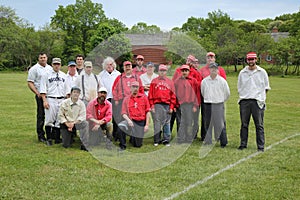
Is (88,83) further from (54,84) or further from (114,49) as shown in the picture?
(114,49)

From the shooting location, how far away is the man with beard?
7.95m

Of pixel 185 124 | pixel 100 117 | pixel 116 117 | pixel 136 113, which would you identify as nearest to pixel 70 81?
pixel 100 117

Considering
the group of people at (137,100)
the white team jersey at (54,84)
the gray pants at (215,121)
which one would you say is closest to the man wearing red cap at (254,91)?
the group of people at (137,100)

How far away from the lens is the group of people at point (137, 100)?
794 cm

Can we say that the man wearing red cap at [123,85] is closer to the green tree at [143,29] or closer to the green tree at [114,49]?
the green tree at [114,49]

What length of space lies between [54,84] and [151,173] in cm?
336

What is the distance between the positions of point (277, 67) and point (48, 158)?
139 feet

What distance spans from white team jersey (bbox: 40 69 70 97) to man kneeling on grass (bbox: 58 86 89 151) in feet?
1.45

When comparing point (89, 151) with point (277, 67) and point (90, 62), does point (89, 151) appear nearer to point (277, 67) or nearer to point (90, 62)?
point (90, 62)

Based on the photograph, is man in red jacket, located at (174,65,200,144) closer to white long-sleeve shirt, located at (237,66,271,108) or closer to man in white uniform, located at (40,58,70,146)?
white long-sleeve shirt, located at (237,66,271,108)

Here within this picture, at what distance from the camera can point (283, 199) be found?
505 centimetres

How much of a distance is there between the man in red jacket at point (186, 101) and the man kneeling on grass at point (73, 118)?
2.21 metres

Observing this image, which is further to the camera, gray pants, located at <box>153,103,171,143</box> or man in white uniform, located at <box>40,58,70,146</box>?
gray pants, located at <box>153,103,171,143</box>

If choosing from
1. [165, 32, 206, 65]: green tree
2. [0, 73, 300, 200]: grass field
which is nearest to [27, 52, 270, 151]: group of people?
[165, 32, 206, 65]: green tree
